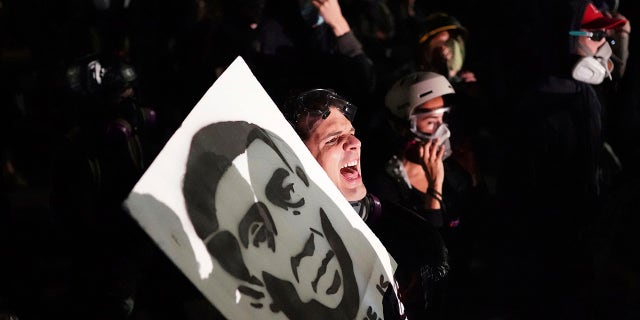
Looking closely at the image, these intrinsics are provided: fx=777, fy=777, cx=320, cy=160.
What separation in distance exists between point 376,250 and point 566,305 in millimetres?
3031

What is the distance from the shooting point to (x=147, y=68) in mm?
7027

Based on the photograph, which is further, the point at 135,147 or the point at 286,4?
the point at 286,4

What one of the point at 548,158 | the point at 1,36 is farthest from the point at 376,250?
the point at 1,36

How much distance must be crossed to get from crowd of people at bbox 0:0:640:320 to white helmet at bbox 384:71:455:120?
0.01m

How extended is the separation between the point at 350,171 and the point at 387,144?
1.59 m

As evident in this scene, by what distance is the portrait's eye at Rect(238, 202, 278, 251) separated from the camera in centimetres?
179

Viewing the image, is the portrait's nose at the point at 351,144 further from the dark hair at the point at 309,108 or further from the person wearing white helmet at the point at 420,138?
the person wearing white helmet at the point at 420,138

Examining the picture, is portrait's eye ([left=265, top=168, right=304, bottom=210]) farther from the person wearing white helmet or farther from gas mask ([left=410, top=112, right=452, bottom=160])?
gas mask ([left=410, top=112, right=452, bottom=160])

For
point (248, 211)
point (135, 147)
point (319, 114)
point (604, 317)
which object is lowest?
point (604, 317)

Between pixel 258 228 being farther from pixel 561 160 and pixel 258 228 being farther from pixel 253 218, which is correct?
pixel 561 160

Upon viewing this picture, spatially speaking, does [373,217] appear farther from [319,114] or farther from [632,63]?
[632,63]

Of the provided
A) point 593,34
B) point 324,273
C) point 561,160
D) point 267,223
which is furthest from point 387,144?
point 267,223

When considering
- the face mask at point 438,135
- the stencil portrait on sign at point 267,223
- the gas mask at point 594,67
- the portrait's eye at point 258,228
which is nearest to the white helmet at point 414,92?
the face mask at point 438,135

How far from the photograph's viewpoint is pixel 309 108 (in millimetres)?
2453
